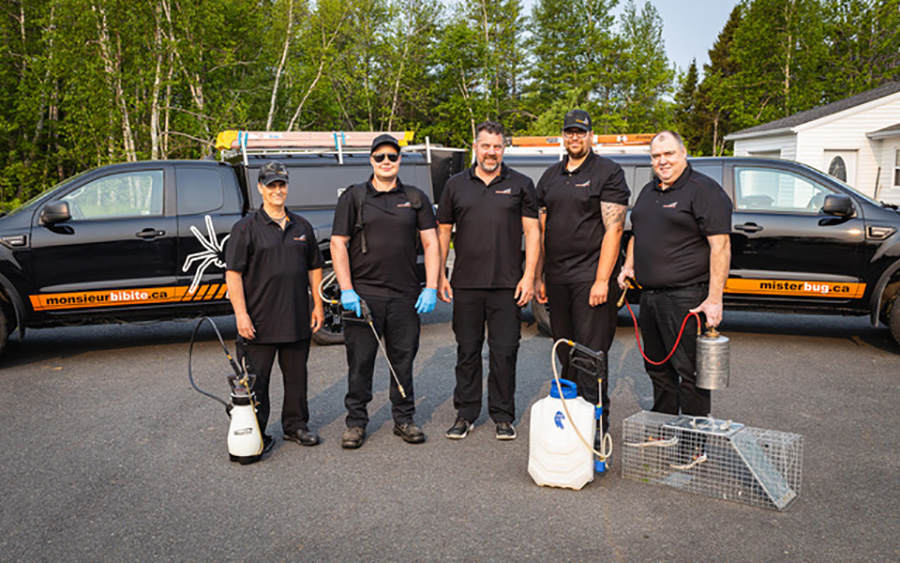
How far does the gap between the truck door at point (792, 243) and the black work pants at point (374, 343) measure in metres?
4.20

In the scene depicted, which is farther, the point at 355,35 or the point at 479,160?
the point at 355,35

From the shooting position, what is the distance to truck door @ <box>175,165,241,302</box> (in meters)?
7.45

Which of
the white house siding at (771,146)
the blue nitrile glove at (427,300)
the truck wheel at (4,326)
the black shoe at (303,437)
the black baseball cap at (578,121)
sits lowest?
the black shoe at (303,437)

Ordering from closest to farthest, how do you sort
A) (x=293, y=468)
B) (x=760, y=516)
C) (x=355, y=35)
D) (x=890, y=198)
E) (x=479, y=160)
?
(x=760, y=516), (x=293, y=468), (x=479, y=160), (x=890, y=198), (x=355, y=35)

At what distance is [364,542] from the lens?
Result: 3422 millimetres

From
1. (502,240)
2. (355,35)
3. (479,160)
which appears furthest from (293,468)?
(355,35)

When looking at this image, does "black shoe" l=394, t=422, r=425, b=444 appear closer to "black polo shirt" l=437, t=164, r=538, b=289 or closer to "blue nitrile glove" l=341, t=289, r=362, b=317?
"blue nitrile glove" l=341, t=289, r=362, b=317

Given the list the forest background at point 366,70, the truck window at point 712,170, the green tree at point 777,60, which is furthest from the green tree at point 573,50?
the truck window at point 712,170

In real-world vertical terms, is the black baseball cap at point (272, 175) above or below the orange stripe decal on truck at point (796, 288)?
above

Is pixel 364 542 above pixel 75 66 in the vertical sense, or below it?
below

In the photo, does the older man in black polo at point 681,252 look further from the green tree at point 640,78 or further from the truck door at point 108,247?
the green tree at point 640,78

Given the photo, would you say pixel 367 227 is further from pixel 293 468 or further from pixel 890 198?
pixel 890 198

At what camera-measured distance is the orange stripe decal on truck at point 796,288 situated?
24.3ft

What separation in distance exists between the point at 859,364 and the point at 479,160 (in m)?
4.58
